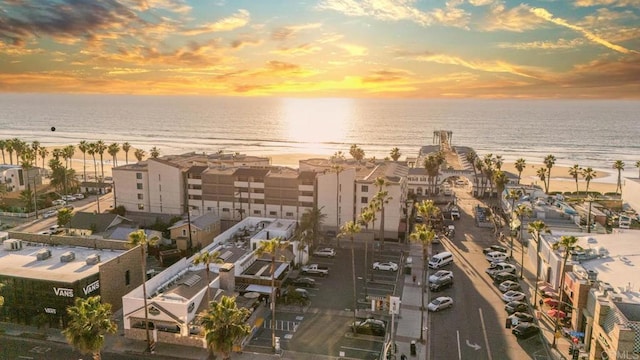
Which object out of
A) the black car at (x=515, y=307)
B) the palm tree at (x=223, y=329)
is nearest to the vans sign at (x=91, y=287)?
the palm tree at (x=223, y=329)

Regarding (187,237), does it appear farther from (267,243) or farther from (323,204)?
(267,243)

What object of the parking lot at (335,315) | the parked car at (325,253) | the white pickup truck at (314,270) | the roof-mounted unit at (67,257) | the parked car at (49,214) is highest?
the roof-mounted unit at (67,257)

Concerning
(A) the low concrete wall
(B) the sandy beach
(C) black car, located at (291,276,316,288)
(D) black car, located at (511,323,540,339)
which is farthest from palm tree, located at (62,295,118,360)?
(B) the sandy beach

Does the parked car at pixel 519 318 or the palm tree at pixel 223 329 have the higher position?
the palm tree at pixel 223 329

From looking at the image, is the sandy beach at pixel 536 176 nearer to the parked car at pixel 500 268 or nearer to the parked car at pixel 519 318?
the parked car at pixel 500 268

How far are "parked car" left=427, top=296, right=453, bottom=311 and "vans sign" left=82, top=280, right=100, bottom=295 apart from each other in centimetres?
3438

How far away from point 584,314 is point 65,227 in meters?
72.0

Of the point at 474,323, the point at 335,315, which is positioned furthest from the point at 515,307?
the point at 335,315

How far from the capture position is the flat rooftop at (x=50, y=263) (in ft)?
145

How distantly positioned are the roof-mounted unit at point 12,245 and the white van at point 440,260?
5054 centimetres

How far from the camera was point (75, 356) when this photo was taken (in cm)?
3969

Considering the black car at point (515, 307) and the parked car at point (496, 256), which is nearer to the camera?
the black car at point (515, 307)

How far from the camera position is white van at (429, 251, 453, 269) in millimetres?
60634

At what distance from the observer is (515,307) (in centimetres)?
4759
